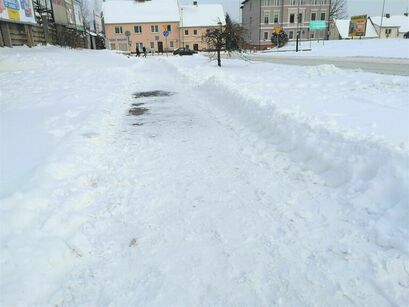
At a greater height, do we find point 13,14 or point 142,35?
point 13,14

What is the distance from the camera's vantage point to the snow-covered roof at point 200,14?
8175 cm

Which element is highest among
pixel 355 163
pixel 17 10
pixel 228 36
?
pixel 17 10

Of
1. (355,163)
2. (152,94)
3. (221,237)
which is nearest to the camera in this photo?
(221,237)

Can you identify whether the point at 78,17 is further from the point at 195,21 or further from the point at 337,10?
the point at 337,10

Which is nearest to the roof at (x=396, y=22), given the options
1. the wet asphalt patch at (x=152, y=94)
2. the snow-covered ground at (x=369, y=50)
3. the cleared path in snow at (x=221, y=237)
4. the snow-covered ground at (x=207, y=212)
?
the snow-covered ground at (x=369, y=50)

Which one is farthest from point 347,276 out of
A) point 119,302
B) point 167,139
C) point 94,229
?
point 167,139

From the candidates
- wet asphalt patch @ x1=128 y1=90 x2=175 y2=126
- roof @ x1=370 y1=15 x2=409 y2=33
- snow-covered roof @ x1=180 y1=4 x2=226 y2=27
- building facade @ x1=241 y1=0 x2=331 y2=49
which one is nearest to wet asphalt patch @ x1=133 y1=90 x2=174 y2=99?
wet asphalt patch @ x1=128 y1=90 x2=175 y2=126

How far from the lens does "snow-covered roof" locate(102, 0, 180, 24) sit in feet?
262

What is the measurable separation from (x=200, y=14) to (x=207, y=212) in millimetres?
86390

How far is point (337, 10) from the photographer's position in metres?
87.9

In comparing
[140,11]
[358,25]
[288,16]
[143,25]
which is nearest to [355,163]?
[358,25]

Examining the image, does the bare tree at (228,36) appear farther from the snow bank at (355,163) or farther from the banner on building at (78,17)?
the banner on building at (78,17)

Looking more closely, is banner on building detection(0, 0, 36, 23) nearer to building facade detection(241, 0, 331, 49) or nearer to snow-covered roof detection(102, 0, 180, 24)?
snow-covered roof detection(102, 0, 180, 24)

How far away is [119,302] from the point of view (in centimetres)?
291
